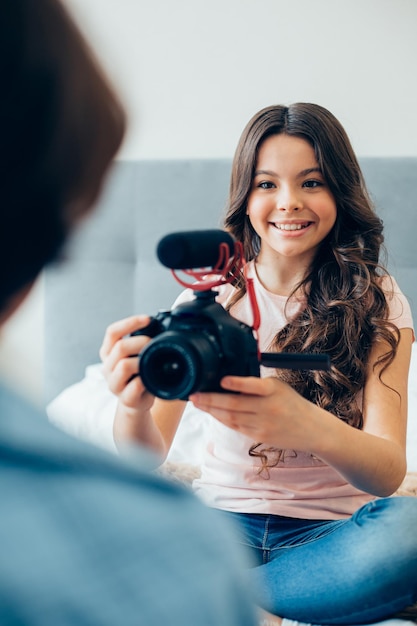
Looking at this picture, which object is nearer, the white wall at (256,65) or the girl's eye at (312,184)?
the girl's eye at (312,184)

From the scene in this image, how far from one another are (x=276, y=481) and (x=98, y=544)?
3.31 ft

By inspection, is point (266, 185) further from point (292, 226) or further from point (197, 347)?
point (197, 347)

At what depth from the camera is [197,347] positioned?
87cm

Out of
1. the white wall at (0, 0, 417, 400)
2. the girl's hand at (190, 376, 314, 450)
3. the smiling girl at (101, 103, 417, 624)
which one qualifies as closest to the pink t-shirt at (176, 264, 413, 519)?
the smiling girl at (101, 103, 417, 624)

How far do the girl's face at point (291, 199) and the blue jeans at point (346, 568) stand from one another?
465mm

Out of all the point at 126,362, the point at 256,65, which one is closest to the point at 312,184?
the point at 126,362

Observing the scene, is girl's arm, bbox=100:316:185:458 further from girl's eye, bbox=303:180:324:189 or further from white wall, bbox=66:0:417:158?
white wall, bbox=66:0:417:158

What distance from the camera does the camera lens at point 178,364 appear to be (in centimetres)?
86

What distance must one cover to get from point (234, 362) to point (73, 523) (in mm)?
642

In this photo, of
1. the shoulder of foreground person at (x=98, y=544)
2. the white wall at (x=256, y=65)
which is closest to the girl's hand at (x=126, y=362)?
the shoulder of foreground person at (x=98, y=544)

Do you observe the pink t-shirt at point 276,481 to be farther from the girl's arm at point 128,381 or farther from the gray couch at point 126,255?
the gray couch at point 126,255

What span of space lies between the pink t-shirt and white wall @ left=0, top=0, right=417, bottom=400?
0.83 metres

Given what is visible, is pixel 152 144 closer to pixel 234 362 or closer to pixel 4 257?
pixel 234 362

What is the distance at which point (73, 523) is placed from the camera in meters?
0.31
